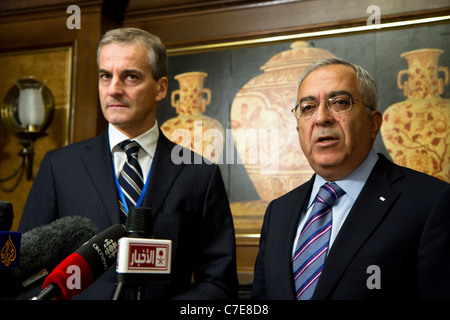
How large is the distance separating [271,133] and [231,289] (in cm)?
205

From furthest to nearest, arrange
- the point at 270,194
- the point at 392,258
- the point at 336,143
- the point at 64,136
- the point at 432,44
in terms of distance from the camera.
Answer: the point at 64,136
the point at 270,194
the point at 432,44
the point at 336,143
the point at 392,258

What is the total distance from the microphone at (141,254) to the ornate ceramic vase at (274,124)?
2.90m

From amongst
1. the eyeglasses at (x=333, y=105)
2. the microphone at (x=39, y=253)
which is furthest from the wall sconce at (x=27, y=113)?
the microphone at (x=39, y=253)

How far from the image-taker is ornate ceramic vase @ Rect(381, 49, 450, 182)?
11.8 feet

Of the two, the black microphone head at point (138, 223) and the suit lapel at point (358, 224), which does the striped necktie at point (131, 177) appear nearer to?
the suit lapel at point (358, 224)

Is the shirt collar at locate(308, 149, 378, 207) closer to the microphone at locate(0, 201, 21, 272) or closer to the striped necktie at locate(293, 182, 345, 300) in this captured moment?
the striped necktie at locate(293, 182, 345, 300)

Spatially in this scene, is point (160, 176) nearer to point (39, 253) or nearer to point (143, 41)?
point (143, 41)

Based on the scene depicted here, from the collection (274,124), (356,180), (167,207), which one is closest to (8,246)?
(167,207)

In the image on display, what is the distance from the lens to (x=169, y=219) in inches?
83.1

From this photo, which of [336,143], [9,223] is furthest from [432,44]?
[9,223]

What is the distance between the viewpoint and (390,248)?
5.84 ft

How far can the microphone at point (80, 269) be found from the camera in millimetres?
1047

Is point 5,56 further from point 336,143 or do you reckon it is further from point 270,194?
point 336,143

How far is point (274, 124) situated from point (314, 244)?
2.18 meters
